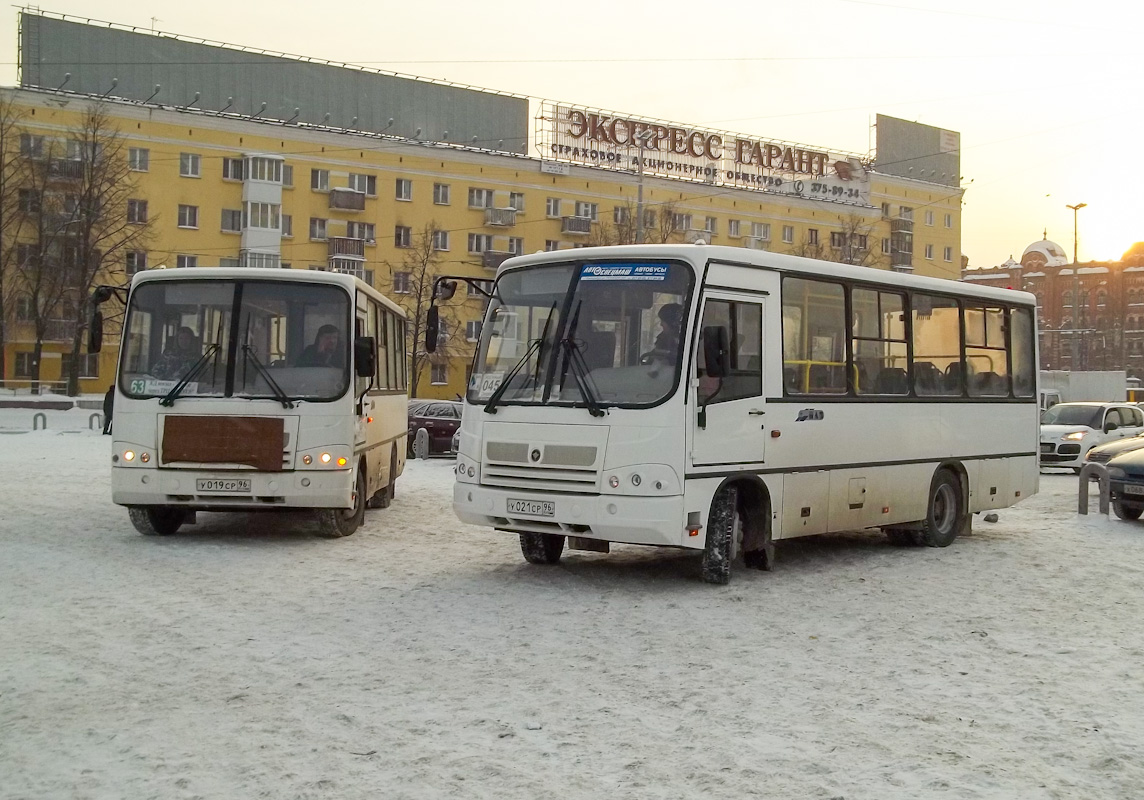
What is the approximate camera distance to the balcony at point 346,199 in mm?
66125

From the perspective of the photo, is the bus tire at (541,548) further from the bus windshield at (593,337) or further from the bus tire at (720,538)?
the bus tire at (720,538)

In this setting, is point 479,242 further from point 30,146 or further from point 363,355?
point 363,355

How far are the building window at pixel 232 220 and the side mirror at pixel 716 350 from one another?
56.6 meters

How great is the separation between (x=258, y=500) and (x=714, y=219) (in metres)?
68.7

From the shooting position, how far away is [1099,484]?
18.8 metres

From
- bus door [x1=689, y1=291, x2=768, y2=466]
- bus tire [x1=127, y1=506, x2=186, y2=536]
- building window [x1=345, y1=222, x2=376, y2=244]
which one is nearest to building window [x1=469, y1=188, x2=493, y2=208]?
building window [x1=345, y1=222, x2=376, y2=244]

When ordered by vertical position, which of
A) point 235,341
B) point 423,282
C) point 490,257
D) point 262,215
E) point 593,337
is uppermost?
point 262,215

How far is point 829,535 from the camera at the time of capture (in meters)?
16.2

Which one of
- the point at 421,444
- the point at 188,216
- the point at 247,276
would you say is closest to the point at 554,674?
the point at 247,276

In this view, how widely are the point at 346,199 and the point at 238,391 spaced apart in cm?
5425

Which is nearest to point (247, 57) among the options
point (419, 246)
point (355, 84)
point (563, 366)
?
point (355, 84)

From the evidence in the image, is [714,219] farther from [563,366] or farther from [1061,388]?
[563,366]

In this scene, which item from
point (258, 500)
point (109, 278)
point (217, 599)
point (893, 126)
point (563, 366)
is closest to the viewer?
point (217, 599)

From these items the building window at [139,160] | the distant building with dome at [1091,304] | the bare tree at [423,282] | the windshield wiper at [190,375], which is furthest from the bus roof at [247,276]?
the distant building with dome at [1091,304]
